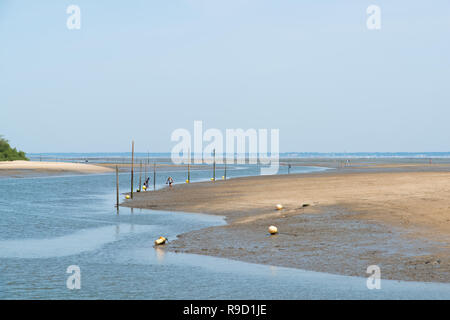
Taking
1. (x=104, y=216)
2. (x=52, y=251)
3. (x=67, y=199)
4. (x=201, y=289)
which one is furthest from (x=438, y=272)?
(x=67, y=199)

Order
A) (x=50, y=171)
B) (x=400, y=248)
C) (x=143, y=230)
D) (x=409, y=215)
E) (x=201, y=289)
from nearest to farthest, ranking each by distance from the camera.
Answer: (x=201, y=289), (x=400, y=248), (x=409, y=215), (x=143, y=230), (x=50, y=171)

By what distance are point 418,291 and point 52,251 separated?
45.8 ft

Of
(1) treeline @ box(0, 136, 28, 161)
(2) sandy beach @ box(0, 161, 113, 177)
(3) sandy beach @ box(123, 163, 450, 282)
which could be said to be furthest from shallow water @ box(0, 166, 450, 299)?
(1) treeline @ box(0, 136, 28, 161)

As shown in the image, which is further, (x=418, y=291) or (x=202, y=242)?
(x=202, y=242)

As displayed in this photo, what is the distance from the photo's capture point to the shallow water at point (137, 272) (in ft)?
45.6

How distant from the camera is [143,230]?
2512cm

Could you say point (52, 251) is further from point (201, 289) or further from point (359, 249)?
point (359, 249)

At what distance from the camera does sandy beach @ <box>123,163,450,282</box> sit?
16.4 metres

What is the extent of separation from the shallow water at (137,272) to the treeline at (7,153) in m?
76.7

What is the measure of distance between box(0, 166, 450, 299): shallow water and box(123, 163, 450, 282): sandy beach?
1.05m

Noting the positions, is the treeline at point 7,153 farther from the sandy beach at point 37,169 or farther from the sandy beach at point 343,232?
the sandy beach at point 343,232

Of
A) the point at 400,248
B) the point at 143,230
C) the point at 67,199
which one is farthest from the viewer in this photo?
the point at 67,199

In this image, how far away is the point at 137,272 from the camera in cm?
1634

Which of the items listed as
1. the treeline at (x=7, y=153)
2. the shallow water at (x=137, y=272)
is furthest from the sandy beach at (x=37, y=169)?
the shallow water at (x=137, y=272)
